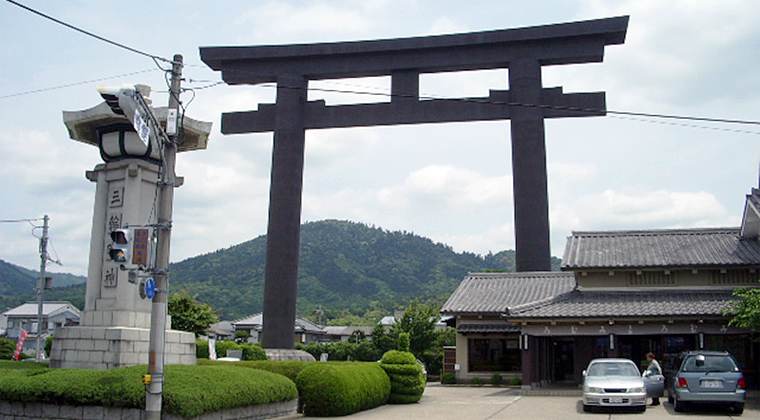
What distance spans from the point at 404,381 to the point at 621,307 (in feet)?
29.2

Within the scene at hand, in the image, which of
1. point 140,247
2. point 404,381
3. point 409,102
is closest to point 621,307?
point 404,381

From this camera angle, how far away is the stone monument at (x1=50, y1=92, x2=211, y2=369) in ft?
56.6

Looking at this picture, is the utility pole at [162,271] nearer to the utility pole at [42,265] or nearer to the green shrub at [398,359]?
the green shrub at [398,359]

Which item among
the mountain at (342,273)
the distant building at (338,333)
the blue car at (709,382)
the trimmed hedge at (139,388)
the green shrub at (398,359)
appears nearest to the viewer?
the trimmed hedge at (139,388)

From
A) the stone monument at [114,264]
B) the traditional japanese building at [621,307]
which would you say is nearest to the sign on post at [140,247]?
the stone monument at [114,264]

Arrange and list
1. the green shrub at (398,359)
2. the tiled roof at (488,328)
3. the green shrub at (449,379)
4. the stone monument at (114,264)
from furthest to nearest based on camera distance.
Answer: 1. the green shrub at (449,379)
2. the tiled roof at (488,328)
3. the green shrub at (398,359)
4. the stone monument at (114,264)

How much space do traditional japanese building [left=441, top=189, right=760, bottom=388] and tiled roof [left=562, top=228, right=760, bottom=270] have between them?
40 mm

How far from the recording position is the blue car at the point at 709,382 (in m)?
16.8

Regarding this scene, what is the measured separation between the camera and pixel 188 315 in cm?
3591

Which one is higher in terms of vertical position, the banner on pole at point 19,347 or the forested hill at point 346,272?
the forested hill at point 346,272

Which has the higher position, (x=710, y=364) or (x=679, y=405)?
(x=710, y=364)

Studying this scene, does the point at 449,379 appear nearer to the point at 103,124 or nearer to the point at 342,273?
the point at 103,124

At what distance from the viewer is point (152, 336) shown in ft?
40.6

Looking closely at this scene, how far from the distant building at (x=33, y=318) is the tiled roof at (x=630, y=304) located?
66.9 metres
